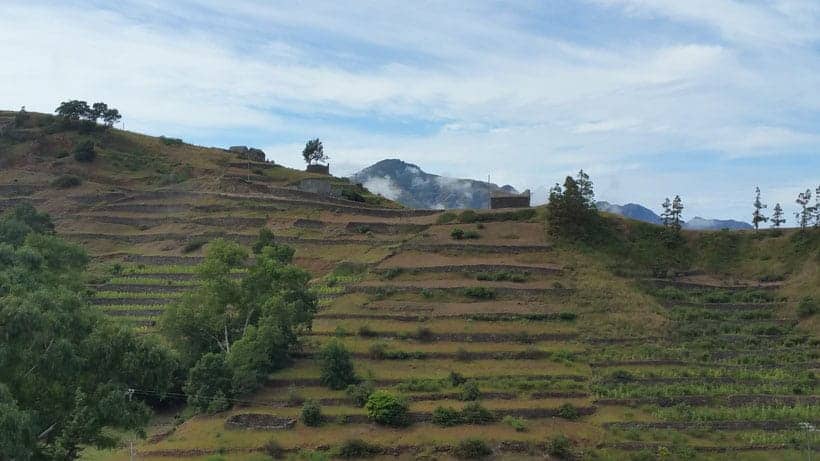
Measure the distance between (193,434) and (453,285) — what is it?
1875cm

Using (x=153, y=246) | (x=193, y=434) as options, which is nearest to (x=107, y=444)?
(x=193, y=434)

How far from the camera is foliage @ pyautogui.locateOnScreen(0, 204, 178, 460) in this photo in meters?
18.8

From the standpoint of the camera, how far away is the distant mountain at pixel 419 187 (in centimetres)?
12875

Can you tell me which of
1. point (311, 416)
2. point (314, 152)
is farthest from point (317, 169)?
point (311, 416)

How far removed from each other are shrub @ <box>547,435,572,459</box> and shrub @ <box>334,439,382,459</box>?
7.12 metres

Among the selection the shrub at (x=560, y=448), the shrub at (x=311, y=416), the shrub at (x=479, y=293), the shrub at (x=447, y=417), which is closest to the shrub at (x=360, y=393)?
the shrub at (x=311, y=416)

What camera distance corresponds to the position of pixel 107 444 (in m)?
21.3

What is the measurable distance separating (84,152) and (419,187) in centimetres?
7804

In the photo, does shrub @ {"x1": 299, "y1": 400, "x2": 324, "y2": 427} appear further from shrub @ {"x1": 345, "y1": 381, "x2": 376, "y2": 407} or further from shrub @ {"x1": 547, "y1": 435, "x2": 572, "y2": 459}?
shrub @ {"x1": 547, "y1": 435, "x2": 572, "y2": 459}

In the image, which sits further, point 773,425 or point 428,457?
point 773,425

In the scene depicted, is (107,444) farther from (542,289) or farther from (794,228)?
(794,228)

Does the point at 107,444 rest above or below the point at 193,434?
above

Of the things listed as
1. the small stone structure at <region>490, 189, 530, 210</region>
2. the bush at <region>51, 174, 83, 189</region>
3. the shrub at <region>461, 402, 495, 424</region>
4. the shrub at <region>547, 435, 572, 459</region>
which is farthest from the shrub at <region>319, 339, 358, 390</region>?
the bush at <region>51, 174, 83, 189</region>

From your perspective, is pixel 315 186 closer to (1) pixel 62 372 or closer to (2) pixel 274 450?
(2) pixel 274 450
